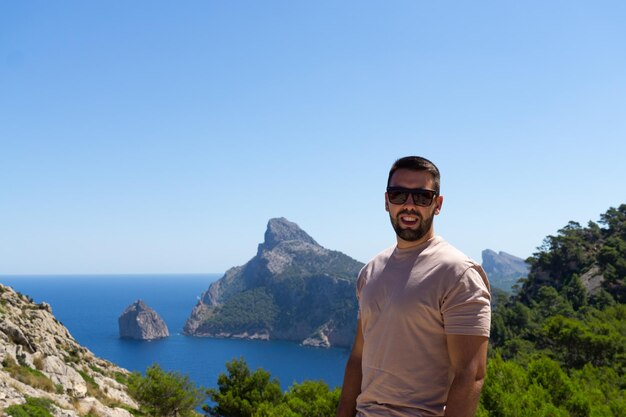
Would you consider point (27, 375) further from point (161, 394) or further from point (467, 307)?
point (467, 307)

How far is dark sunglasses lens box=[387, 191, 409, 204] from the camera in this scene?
9.87 feet

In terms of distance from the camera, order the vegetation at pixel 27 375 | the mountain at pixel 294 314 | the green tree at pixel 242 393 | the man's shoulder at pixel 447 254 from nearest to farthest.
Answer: the man's shoulder at pixel 447 254
the vegetation at pixel 27 375
the green tree at pixel 242 393
the mountain at pixel 294 314

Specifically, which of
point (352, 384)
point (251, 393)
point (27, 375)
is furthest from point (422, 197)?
point (251, 393)

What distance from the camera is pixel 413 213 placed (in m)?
3.00

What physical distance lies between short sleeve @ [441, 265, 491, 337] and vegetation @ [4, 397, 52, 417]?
16872mm

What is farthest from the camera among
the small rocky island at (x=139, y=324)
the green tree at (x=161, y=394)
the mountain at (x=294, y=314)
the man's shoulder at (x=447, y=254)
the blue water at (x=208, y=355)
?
the mountain at (x=294, y=314)

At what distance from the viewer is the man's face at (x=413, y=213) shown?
118 inches

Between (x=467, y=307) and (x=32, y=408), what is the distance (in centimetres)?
1800

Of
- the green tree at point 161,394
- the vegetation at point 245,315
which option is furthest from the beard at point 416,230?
the vegetation at point 245,315

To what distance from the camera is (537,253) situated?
7425 centimetres

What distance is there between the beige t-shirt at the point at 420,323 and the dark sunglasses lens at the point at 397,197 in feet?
0.99

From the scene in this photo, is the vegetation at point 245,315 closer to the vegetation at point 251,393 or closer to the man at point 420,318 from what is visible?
the vegetation at point 251,393

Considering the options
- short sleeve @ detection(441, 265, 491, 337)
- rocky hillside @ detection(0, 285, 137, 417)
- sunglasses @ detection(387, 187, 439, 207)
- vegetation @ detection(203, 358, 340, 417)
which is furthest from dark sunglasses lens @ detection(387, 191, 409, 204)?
vegetation @ detection(203, 358, 340, 417)

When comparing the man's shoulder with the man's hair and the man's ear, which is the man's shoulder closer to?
the man's ear
